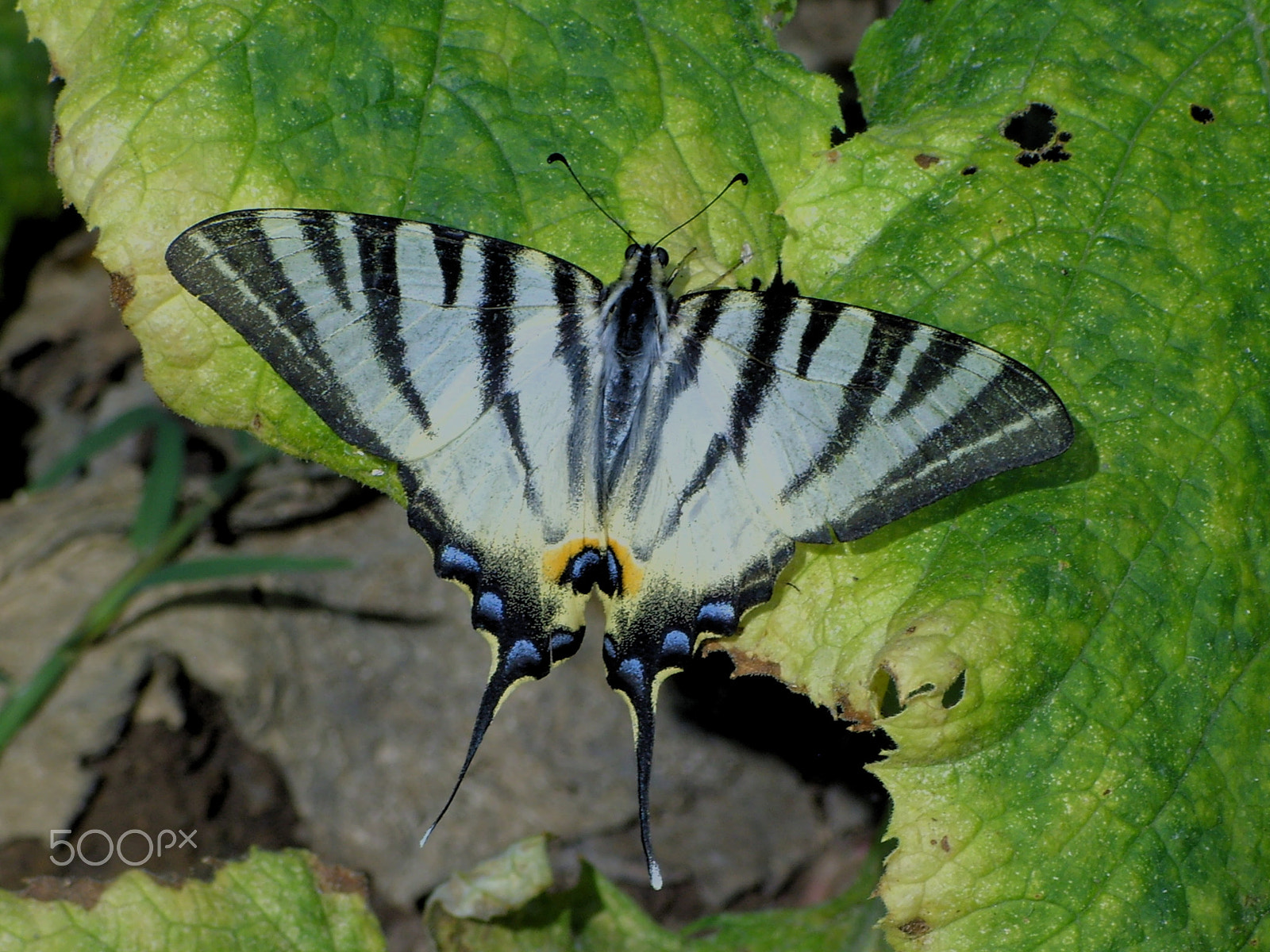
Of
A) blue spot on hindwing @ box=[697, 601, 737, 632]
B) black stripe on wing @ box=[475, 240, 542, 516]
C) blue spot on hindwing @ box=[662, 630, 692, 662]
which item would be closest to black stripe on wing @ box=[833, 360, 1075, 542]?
blue spot on hindwing @ box=[697, 601, 737, 632]

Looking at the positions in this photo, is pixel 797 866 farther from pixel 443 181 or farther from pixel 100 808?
pixel 443 181

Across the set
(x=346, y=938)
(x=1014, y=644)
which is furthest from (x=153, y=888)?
(x=1014, y=644)

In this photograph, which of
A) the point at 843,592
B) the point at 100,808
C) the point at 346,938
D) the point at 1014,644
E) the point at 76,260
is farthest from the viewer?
the point at 76,260

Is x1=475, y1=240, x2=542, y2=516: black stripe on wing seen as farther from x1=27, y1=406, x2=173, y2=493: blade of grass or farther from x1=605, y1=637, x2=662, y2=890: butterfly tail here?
x1=27, y1=406, x2=173, y2=493: blade of grass

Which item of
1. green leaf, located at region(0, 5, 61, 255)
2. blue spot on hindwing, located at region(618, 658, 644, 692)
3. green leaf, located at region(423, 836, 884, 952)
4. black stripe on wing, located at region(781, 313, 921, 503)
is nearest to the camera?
black stripe on wing, located at region(781, 313, 921, 503)

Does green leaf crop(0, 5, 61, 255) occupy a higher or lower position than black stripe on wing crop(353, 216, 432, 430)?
lower

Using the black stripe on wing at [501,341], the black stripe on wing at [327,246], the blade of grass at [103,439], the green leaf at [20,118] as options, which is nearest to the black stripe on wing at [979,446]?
the black stripe on wing at [501,341]

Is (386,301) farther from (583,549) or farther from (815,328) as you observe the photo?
(815,328)

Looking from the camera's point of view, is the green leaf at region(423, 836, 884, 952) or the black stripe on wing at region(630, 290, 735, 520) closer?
the black stripe on wing at region(630, 290, 735, 520)
